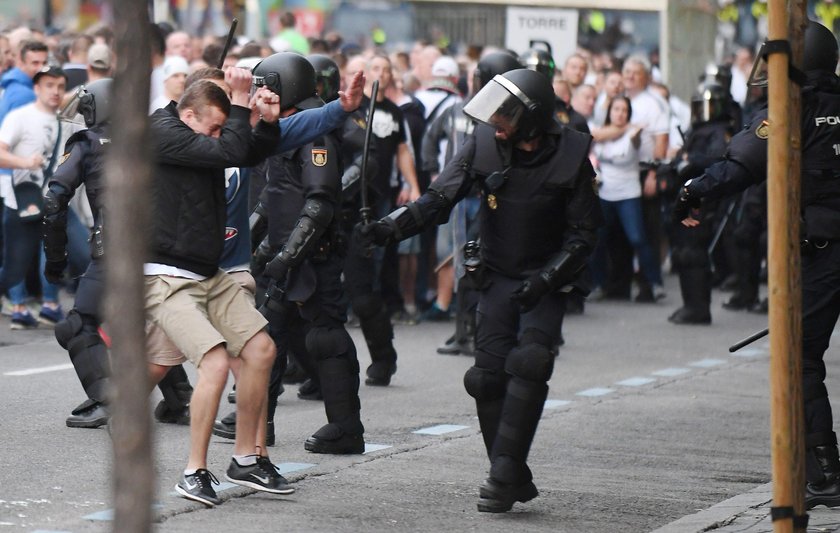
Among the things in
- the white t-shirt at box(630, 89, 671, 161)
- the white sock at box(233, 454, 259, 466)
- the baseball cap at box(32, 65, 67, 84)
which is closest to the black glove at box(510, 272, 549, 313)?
the white sock at box(233, 454, 259, 466)

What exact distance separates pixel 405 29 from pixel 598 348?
26.7 m

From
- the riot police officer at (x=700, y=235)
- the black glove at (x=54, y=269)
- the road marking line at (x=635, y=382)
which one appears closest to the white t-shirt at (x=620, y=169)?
the riot police officer at (x=700, y=235)

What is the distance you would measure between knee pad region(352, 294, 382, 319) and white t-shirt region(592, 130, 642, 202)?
546cm

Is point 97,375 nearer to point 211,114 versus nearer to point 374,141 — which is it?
point 211,114

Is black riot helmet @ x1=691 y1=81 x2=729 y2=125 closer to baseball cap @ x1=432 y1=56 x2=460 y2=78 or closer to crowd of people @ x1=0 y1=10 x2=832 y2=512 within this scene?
crowd of people @ x1=0 y1=10 x2=832 y2=512

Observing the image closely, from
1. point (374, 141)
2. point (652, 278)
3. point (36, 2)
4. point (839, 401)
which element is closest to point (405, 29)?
point (36, 2)

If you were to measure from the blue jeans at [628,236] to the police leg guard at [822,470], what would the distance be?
8.49 m

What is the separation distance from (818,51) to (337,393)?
2.74 metres

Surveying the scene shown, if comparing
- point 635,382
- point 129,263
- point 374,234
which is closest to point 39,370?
point 635,382

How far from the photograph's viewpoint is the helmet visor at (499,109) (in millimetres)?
6797

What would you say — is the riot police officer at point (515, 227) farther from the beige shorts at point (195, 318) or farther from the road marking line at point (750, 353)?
the road marking line at point (750, 353)

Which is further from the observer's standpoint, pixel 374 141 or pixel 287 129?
pixel 374 141

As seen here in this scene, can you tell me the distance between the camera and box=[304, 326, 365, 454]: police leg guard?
801 centimetres

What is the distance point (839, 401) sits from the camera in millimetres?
10508
